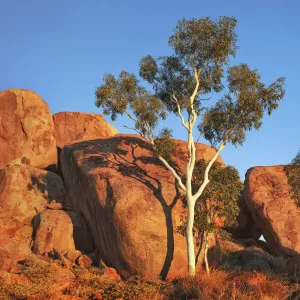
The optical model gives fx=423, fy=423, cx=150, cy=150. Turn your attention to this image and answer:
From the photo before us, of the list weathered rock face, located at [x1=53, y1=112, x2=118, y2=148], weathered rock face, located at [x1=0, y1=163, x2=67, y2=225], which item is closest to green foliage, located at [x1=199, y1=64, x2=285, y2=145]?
weathered rock face, located at [x1=0, y1=163, x2=67, y2=225]

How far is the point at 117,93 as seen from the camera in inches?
1022

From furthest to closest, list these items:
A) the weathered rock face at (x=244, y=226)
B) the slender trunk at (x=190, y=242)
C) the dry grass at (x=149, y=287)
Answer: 1. the weathered rock face at (x=244, y=226)
2. the slender trunk at (x=190, y=242)
3. the dry grass at (x=149, y=287)

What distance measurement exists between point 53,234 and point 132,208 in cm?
593

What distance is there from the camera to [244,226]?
35.1m

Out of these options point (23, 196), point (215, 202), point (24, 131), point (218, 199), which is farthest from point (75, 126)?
point (218, 199)

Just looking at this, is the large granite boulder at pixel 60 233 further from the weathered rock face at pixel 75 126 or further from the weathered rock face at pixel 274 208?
the weathered rock face at pixel 75 126

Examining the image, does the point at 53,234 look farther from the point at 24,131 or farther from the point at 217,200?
the point at 24,131

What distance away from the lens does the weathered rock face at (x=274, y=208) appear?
95.0 feet

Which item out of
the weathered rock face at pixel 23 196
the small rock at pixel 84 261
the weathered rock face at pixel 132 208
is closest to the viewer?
the weathered rock face at pixel 132 208

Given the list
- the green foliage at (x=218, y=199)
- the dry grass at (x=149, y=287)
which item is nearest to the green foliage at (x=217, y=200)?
the green foliage at (x=218, y=199)

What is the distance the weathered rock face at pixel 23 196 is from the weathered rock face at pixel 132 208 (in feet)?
11.5

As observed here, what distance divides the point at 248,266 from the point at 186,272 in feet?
16.2

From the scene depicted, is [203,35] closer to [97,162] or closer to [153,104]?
[153,104]

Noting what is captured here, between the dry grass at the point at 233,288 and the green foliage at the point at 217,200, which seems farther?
the green foliage at the point at 217,200
